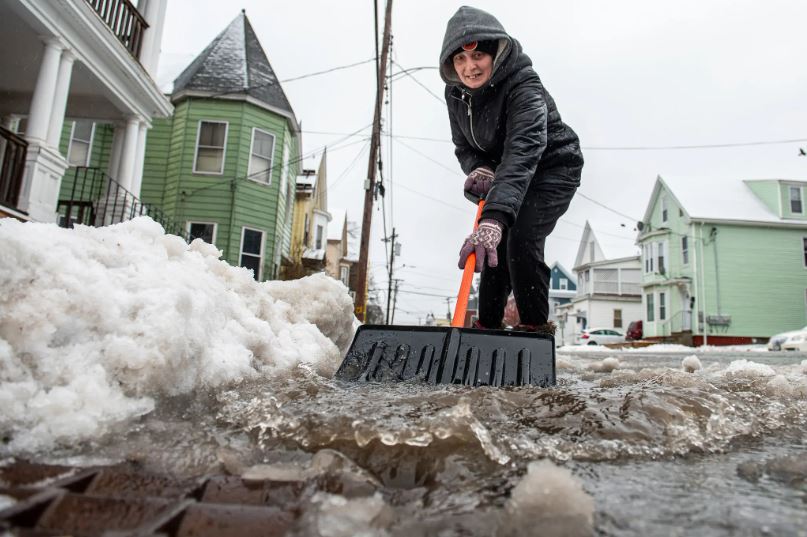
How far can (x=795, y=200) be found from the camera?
23781 millimetres

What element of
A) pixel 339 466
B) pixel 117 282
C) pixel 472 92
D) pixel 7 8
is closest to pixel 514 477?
pixel 339 466

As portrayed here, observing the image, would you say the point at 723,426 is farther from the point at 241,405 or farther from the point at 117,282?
the point at 117,282

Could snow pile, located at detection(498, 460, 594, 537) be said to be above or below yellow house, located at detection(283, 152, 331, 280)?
below

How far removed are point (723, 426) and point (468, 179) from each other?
2401 millimetres

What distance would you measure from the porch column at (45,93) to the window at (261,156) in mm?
8160

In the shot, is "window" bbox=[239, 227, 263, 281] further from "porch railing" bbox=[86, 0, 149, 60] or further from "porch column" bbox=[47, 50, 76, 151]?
"porch column" bbox=[47, 50, 76, 151]

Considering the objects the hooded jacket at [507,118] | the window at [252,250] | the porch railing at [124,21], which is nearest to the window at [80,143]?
the window at [252,250]

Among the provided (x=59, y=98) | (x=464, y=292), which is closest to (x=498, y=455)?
(x=464, y=292)

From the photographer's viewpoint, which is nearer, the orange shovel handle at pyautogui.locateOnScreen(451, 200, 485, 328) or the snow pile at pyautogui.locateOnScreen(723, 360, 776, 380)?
the orange shovel handle at pyautogui.locateOnScreen(451, 200, 485, 328)

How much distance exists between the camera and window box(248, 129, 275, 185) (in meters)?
14.7

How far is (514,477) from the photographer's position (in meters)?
1.03

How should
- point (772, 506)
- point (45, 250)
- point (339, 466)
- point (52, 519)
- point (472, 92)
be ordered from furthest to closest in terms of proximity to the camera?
point (472, 92)
point (45, 250)
point (339, 466)
point (772, 506)
point (52, 519)

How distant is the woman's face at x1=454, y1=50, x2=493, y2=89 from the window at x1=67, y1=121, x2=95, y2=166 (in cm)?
1370

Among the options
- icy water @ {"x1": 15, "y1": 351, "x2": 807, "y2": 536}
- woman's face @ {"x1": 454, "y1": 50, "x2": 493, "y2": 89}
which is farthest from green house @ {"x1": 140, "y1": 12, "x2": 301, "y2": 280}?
icy water @ {"x1": 15, "y1": 351, "x2": 807, "y2": 536}
